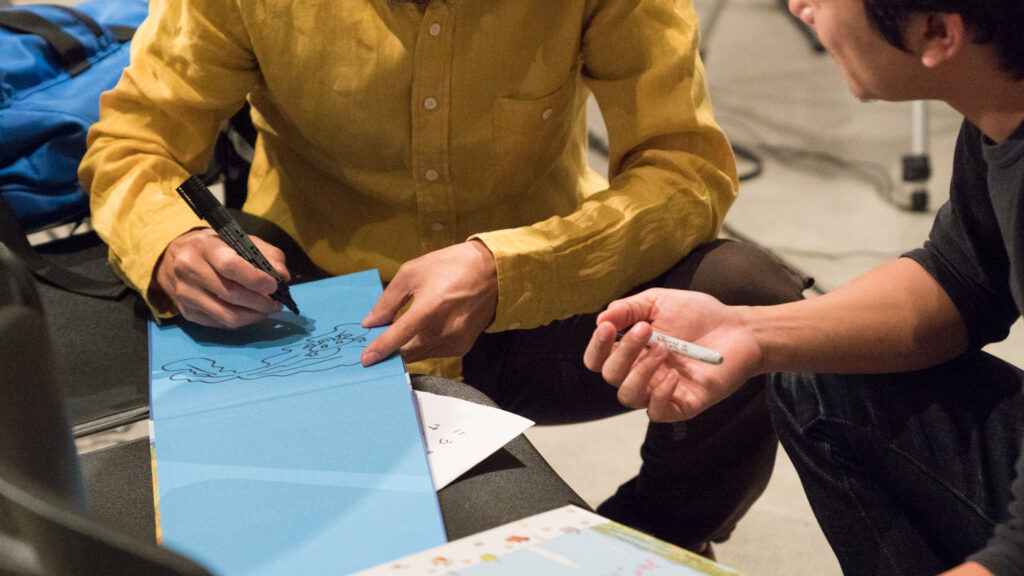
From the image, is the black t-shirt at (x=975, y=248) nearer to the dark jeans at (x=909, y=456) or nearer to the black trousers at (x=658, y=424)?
the dark jeans at (x=909, y=456)

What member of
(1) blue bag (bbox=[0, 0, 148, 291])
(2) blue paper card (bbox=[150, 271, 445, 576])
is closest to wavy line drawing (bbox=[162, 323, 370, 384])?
(2) blue paper card (bbox=[150, 271, 445, 576])

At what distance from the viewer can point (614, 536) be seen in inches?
23.8

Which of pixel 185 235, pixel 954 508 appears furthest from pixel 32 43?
pixel 954 508

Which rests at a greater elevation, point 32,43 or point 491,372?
point 32,43

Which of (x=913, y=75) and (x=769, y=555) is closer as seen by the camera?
(x=913, y=75)

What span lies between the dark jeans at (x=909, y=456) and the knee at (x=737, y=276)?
12cm

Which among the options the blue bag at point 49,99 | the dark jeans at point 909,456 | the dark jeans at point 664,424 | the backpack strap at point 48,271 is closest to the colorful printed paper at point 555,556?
the dark jeans at point 909,456

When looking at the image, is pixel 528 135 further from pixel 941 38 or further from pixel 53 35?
pixel 53 35

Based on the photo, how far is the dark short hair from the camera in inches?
22.4

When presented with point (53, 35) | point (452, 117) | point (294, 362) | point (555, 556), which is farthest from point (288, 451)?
point (53, 35)

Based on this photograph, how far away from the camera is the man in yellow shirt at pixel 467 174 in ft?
2.99

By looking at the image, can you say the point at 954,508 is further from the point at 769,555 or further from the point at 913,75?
the point at 769,555

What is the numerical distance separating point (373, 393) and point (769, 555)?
31.3 inches

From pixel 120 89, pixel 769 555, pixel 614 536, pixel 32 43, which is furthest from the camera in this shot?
pixel 769 555
